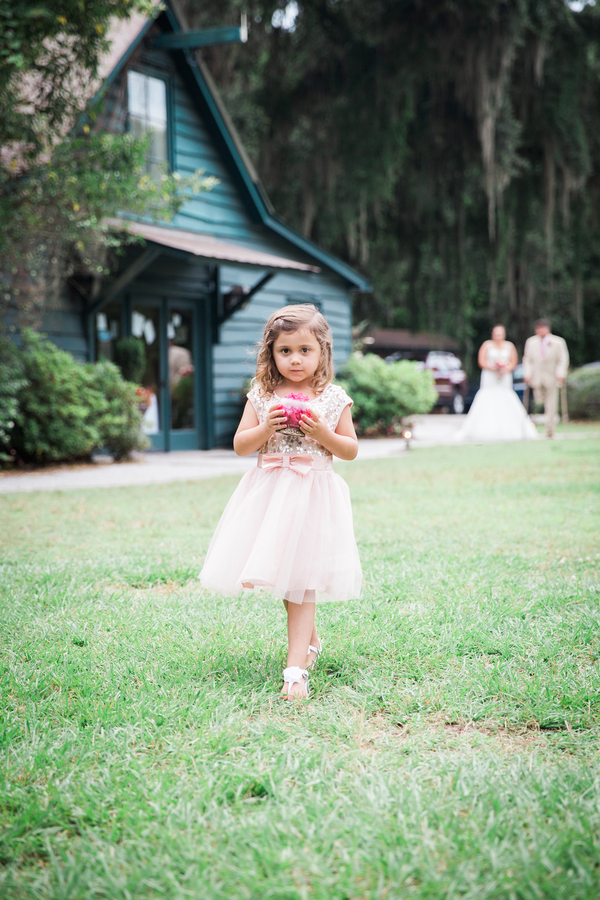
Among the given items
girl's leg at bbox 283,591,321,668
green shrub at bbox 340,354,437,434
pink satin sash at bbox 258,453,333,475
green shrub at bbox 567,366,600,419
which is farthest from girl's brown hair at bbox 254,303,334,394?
green shrub at bbox 567,366,600,419

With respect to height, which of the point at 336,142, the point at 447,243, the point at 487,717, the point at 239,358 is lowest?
the point at 487,717

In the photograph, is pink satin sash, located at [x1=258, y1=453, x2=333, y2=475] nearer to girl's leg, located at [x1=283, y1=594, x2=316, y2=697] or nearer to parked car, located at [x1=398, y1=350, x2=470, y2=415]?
girl's leg, located at [x1=283, y1=594, x2=316, y2=697]

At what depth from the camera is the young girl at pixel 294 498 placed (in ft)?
8.59

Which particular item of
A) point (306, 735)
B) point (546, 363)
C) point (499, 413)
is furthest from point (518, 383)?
point (306, 735)

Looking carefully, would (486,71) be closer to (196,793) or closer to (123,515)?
(123,515)

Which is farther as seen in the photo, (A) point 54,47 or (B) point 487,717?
(A) point 54,47

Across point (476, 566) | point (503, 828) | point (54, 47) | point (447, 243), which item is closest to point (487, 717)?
point (503, 828)

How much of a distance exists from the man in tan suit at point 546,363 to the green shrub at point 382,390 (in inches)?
79.7

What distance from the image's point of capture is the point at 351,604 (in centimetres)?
360

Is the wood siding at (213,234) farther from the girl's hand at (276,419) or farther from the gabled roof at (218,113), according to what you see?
the girl's hand at (276,419)

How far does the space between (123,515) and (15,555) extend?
58.5 inches

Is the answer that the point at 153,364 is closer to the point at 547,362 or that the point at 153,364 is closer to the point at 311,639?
the point at 547,362

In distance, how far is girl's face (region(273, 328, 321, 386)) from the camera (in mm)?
2709

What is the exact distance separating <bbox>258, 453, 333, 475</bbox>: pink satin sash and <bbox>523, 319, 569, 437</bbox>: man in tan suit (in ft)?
41.2
